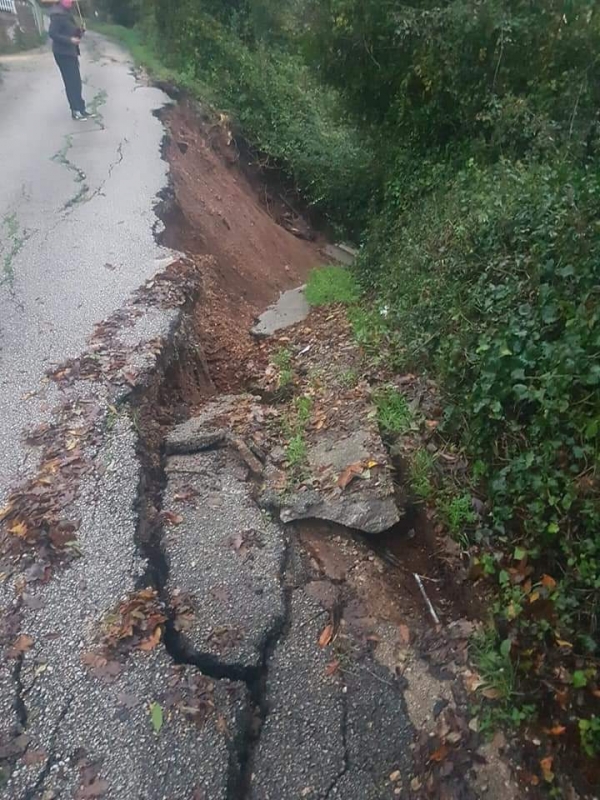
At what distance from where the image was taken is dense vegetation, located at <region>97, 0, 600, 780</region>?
3.00 metres

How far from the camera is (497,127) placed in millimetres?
6367

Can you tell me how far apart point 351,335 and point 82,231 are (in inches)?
126

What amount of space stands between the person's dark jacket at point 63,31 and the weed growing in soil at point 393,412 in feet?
29.7

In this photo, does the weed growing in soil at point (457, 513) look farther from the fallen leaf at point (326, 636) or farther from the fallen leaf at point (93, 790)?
the fallen leaf at point (93, 790)

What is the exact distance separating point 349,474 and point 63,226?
4.86m

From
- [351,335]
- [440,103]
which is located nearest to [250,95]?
[440,103]

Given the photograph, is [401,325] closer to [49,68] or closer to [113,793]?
[113,793]

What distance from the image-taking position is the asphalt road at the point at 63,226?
5.01 m

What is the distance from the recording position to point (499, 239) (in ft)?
15.9

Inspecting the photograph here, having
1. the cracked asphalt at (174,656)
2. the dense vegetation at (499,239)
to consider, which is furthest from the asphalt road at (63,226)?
the dense vegetation at (499,239)

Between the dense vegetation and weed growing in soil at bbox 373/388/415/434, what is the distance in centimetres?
33

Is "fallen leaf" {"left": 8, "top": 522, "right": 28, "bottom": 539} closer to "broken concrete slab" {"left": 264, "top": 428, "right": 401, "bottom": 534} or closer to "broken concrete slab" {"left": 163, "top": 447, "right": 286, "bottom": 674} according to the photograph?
"broken concrete slab" {"left": 163, "top": 447, "right": 286, "bottom": 674}

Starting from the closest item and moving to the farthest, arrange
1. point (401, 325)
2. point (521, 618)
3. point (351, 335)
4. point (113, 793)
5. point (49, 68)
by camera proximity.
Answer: point (113, 793)
point (521, 618)
point (401, 325)
point (351, 335)
point (49, 68)

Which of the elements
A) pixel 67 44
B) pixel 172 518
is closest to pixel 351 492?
pixel 172 518
